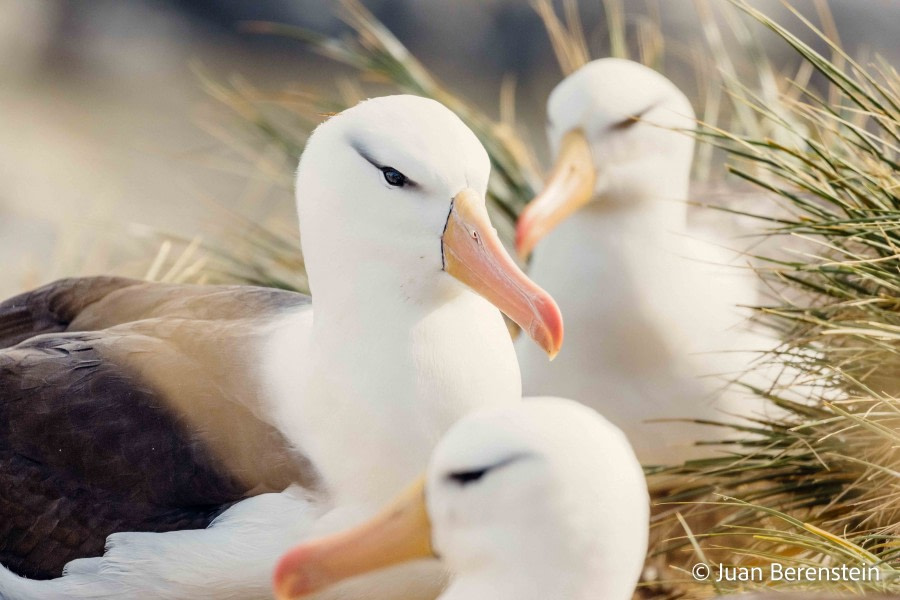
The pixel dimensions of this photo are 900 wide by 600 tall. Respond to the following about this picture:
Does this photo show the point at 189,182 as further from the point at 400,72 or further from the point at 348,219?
the point at 348,219

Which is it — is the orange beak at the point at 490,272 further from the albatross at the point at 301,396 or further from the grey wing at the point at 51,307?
the grey wing at the point at 51,307

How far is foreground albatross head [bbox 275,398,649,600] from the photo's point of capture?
2447 mm

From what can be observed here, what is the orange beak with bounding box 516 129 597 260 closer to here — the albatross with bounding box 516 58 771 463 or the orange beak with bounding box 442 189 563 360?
the albatross with bounding box 516 58 771 463

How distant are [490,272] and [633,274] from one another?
154 centimetres

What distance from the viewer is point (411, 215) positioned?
2973 millimetres

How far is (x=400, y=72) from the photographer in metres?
5.50

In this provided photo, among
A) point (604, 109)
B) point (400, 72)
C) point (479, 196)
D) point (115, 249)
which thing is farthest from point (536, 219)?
point (115, 249)

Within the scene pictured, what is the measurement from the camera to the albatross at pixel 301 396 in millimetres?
2973

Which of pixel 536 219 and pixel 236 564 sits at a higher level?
pixel 536 219

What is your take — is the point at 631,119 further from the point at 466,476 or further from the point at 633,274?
the point at 466,476

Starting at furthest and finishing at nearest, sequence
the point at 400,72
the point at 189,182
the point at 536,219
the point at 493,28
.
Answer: the point at 493,28, the point at 189,182, the point at 400,72, the point at 536,219

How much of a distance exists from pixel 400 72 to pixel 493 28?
302 inches
